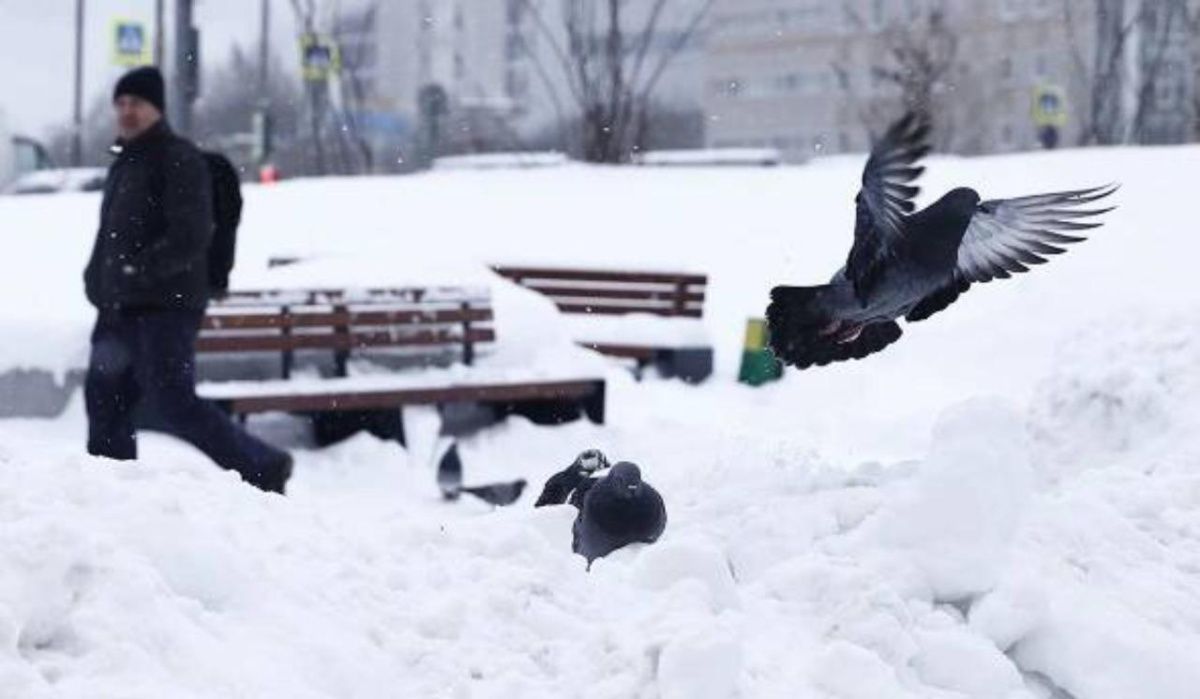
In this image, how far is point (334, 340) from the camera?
862 centimetres

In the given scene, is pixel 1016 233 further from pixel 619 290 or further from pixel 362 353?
pixel 619 290

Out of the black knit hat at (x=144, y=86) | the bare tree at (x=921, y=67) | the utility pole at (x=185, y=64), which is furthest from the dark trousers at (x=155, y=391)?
the bare tree at (x=921, y=67)

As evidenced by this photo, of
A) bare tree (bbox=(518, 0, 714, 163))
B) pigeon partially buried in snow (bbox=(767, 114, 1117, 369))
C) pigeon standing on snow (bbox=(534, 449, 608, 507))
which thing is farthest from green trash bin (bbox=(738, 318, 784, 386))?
bare tree (bbox=(518, 0, 714, 163))

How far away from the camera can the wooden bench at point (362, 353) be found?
27.0 ft

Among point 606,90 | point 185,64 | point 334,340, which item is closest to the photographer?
point 334,340

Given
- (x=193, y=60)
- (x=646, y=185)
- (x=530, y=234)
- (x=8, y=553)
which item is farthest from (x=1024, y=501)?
(x=193, y=60)

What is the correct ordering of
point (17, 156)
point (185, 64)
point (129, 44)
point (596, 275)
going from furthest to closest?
point (17, 156)
point (129, 44)
point (185, 64)
point (596, 275)

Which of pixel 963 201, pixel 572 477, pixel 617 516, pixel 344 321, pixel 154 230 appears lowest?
pixel 344 321

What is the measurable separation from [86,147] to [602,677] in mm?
59734

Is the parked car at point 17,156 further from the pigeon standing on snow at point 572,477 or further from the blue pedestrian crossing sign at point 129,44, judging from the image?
the pigeon standing on snow at point 572,477

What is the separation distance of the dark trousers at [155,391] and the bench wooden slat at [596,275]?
255 inches

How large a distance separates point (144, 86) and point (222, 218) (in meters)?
0.55

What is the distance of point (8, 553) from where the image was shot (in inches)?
102

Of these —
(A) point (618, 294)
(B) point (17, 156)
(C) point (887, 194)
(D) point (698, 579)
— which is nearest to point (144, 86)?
(C) point (887, 194)
